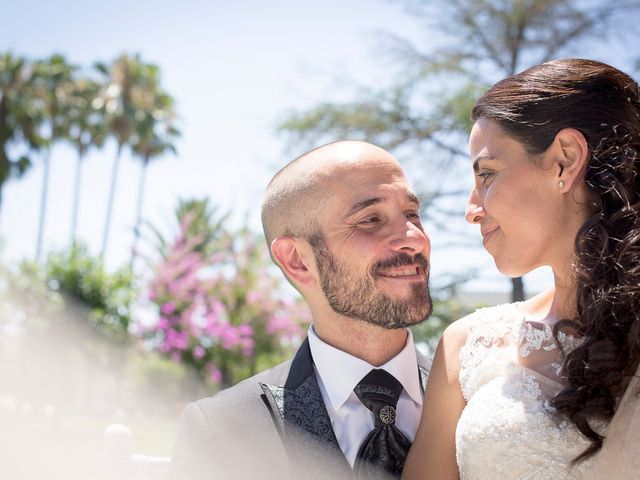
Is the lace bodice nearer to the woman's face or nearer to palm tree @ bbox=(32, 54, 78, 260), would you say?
the woman's face

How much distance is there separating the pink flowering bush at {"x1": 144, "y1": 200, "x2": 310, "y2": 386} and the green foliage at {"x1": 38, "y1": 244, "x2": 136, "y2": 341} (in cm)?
110

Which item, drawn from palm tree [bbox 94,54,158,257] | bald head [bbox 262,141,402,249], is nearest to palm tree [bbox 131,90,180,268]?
palm tree [bbox 94,54,158,257]

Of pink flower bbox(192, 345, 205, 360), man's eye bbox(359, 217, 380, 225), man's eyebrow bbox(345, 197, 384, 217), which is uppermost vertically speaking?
man's eyebrow bbox(345, 197, 384, 217)

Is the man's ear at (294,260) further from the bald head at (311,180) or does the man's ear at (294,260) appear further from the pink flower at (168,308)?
the pink flower at (168,308)

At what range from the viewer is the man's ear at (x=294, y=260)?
11.7 feet

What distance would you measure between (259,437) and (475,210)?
4.10ft

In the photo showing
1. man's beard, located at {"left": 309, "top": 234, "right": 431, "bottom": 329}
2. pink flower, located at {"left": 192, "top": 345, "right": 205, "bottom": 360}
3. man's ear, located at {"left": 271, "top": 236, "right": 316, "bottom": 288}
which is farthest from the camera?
pink flower, located at {"left": 192, "top": 345, "right": 205, "bottom": 360}

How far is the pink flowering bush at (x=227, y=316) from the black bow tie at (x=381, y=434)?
13.1 m

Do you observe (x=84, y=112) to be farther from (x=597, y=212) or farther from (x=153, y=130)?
(x=597, y=212)

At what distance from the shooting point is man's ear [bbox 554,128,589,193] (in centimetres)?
266

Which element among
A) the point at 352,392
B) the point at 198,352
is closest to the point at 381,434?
the point at 352,392

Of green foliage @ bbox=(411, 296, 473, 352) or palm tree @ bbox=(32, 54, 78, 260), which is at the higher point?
palm tree @ bbox=(32, 54, 78, 260)

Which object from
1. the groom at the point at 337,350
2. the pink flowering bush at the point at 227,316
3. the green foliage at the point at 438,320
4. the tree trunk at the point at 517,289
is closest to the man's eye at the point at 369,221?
the groom at the point at 337,350

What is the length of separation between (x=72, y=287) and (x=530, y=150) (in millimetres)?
17477
